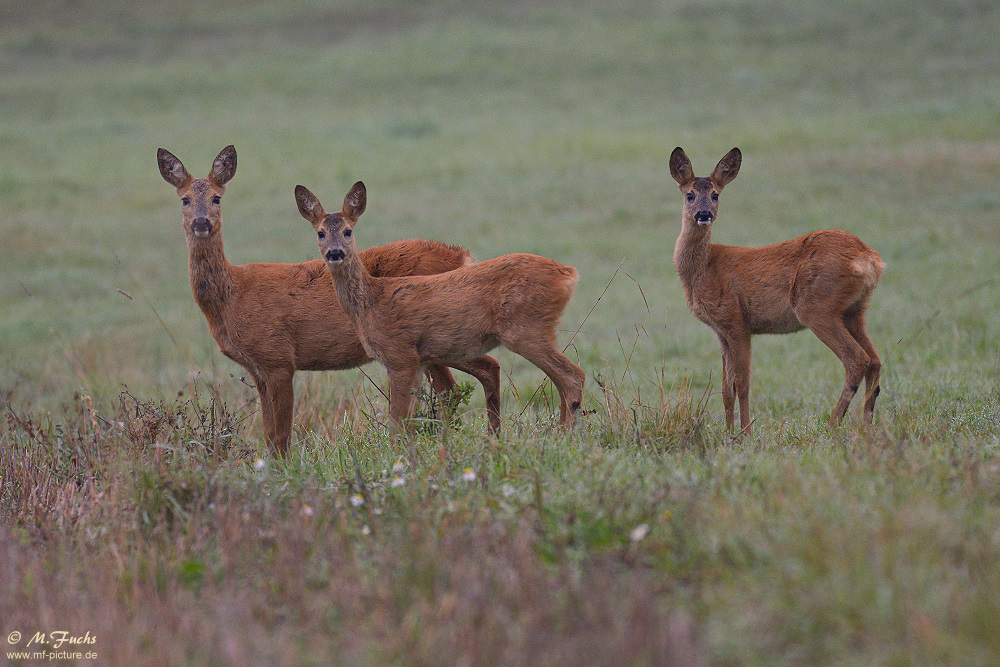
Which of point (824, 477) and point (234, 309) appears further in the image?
point (234, 309)

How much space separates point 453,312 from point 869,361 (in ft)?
8.53

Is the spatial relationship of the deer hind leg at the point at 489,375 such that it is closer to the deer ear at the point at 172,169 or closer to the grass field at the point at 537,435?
the grass field at the point at 537,435

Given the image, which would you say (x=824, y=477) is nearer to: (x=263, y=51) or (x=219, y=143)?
(x=219, y=143)

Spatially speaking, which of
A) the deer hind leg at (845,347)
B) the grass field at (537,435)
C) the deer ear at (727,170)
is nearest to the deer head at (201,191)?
the grass field at (537,435)

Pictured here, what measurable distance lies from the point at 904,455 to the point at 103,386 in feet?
22.3

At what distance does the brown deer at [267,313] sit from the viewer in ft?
21.3

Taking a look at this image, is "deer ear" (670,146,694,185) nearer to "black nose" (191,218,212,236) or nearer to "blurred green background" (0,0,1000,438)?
"blurred green background" (0,0,1000,438)

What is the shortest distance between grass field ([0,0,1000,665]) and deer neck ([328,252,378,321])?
70 centimetres

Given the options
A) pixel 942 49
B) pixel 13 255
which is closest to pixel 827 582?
pixel 13 255

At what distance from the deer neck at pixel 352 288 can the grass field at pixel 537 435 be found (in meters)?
0.70

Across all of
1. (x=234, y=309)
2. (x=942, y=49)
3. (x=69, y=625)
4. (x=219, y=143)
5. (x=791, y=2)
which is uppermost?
(x=791, y=2)

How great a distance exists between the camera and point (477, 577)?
3.71 m

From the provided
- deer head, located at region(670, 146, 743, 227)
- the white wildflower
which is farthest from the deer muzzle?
the white wildflower

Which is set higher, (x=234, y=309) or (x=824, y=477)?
(x=234, y=309)
